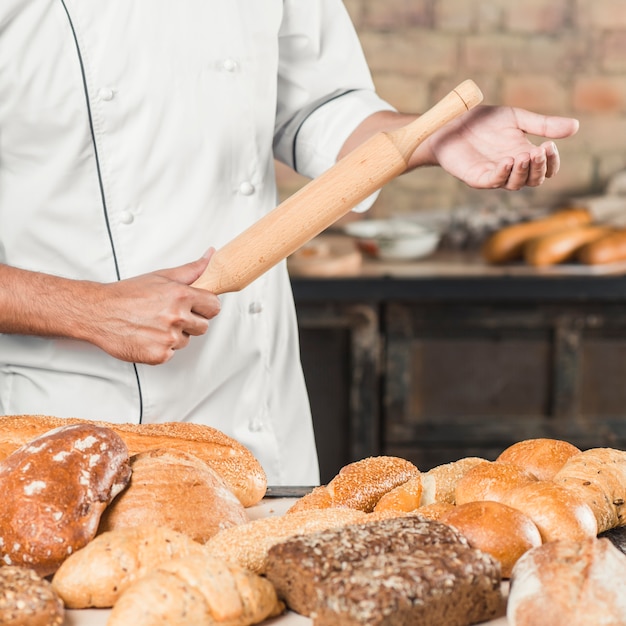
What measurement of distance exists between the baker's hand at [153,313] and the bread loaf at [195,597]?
0.45m

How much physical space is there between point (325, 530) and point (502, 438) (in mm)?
1789

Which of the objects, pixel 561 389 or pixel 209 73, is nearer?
pixel 209 73

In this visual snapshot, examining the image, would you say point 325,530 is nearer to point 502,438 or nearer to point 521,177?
point 521,177

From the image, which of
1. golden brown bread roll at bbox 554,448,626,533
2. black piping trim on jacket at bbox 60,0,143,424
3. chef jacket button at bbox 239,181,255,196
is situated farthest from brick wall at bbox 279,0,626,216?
golden brown bread roll at bbox 554,448,626,533

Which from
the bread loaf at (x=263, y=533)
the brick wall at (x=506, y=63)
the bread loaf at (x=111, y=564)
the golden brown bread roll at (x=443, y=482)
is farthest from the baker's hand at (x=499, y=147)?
the brick wall at (x=506, y=63)

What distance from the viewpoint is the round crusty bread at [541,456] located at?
96 cm

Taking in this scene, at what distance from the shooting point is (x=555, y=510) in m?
0.82

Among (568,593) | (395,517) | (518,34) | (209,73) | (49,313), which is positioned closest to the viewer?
(568,593)

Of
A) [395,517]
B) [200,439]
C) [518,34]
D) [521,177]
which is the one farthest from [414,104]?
[395,517]

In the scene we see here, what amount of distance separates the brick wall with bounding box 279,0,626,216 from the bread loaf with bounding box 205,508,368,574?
2255 millimetres

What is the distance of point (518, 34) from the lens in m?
3.06

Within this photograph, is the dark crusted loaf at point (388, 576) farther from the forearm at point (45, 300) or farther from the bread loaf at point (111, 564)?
the forearm at point (45, 300)

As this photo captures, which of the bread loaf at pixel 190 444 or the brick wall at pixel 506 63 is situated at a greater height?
the brick wall at pixel 506 63

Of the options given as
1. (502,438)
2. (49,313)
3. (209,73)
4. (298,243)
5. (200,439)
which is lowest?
(502,438)
